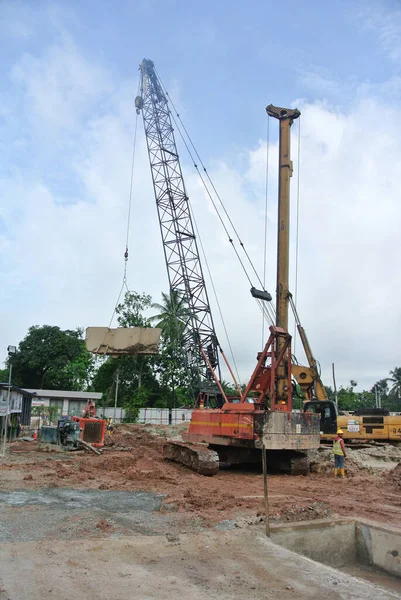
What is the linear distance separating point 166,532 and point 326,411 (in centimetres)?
1633

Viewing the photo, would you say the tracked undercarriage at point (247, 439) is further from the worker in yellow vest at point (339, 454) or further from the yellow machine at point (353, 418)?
the yellow machine at point (353, 418)

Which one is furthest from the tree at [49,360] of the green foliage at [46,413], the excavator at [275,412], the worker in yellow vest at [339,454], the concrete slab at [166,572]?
the concrete slab at [166,572]

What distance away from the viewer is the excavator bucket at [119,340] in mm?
19094

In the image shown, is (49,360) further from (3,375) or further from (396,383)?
(396,383)

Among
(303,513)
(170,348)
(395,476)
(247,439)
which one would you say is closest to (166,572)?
(303,513)

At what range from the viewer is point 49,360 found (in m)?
56.0

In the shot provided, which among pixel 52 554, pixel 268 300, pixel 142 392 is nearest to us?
pixel 52 554

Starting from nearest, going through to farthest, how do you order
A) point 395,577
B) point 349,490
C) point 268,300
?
point 395,577 → point 349,490 → point 268,300

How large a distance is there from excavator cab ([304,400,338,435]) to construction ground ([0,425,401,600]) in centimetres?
752

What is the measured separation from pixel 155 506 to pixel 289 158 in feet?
45.2

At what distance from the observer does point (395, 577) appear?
7.66 m

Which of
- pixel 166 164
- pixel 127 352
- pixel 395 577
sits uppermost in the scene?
pixel 166 164

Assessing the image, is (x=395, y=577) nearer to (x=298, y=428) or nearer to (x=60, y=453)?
(x=298, y=428)

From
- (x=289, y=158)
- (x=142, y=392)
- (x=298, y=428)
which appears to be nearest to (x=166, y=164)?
(x=289, y=158)
